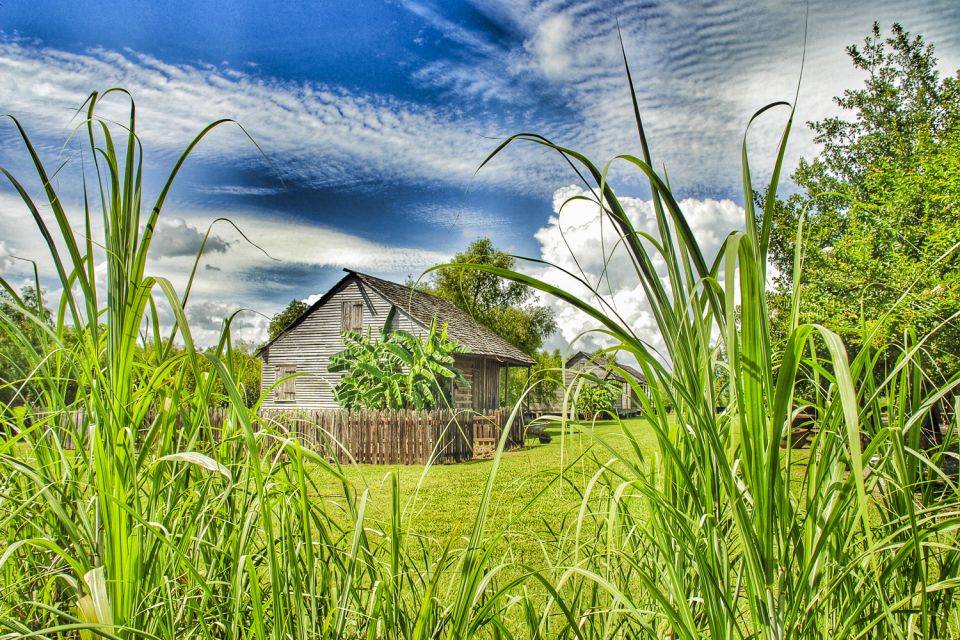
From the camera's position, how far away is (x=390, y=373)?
1708 centimetres

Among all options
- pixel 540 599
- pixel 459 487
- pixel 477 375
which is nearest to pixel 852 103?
pixel 477 375

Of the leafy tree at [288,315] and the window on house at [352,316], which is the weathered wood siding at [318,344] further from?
the leafy tree at [288,315]

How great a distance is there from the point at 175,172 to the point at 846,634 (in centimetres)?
155

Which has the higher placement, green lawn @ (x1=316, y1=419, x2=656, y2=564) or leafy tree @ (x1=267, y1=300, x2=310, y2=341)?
leafy tree @ (x1=267, y1=300, x2=310, y2=341)

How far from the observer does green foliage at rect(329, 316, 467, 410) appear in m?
16.2

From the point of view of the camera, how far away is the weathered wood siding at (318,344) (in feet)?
81.7

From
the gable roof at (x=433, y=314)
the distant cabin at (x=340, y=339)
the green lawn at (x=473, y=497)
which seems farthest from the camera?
the distant cabin at (x=340, y=339)

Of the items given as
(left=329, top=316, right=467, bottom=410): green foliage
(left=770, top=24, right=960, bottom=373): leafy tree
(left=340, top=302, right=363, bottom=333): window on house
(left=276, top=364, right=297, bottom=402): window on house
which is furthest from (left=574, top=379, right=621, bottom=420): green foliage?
(left=276, top=364, right=297, bottom=402): window on house

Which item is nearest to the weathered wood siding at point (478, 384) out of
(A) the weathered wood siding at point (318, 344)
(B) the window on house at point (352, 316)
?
(A) the weathered wood siding at point (318, 344)

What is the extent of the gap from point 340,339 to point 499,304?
31517mm

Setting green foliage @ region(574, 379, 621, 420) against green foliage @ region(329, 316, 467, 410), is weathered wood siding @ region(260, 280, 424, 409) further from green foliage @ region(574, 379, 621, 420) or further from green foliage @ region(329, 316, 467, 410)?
green foliage @ region(574, 379, 621, 420)

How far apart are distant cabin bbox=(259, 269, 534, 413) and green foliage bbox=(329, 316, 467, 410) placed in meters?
5.58

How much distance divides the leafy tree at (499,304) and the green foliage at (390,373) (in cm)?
3214

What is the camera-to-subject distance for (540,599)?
3479mm
